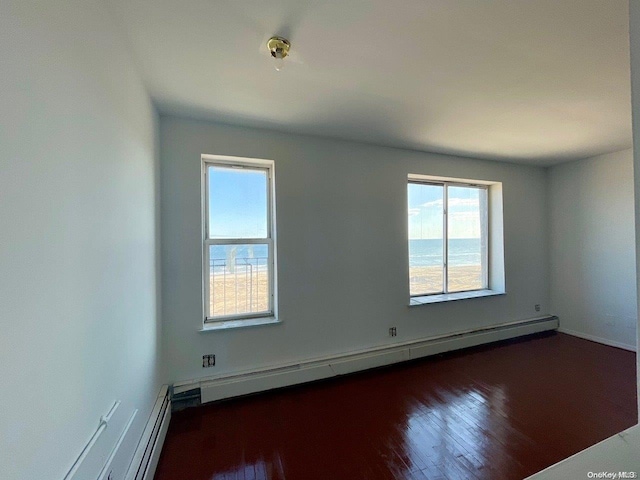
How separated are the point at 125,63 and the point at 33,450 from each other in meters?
1.70

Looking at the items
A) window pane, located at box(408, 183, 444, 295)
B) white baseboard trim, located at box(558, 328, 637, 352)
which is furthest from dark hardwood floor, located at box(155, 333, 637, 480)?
window pane, located at box(408, 183, 444, 295)

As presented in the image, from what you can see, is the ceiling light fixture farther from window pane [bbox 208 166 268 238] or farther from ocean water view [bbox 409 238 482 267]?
ocean water view [bbox 409 238 482 267]

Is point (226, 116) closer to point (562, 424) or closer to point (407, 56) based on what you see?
point (407, 56)

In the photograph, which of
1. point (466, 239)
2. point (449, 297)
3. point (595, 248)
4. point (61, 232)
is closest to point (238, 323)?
point (61, 232)

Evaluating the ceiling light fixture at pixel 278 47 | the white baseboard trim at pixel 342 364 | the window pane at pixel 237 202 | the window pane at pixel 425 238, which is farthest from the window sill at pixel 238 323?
the ceiling light fixture at pixel 278 47

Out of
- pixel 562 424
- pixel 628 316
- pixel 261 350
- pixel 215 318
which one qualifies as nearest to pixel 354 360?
pixel 261 350

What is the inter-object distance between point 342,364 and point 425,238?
1.98m

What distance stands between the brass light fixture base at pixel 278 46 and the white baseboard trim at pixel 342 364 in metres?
2.53

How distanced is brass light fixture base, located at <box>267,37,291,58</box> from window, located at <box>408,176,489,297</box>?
242cm

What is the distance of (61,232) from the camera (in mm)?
844

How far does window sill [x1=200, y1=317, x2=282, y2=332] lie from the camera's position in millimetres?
2385

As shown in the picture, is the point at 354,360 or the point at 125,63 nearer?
the point at 125,63

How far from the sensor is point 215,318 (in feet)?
8.23

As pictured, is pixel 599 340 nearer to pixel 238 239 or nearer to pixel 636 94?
pixel 636 94
